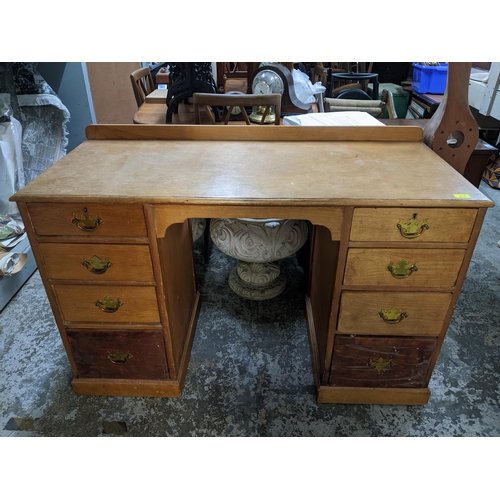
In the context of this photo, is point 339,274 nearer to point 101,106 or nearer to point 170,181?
point 170,181

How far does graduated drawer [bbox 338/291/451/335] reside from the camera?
1238 millimetres

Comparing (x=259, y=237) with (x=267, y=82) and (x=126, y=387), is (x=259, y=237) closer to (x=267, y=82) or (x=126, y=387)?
(x=126, y=387)

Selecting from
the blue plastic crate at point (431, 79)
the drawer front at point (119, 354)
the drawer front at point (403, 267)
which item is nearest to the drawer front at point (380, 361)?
the drawer front at point (403, 267)

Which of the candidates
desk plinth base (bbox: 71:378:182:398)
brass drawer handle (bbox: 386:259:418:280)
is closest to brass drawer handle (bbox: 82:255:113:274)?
desk plinth base (bbox: 71:378:182:398)

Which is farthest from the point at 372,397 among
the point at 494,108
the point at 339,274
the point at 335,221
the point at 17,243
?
the point at 494,108

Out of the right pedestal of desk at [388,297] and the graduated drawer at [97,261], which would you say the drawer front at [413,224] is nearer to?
the right pedestal of desk at [388,297]

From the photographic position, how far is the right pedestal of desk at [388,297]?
1.12 m

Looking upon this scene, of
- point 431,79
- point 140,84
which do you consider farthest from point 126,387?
point 431,79

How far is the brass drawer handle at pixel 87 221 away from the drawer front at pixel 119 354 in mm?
411

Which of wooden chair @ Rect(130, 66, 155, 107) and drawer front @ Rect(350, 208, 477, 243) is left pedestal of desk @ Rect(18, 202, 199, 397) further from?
wooden chair @ Rect(130, 66, 155, 107)

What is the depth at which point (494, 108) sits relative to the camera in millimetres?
3377

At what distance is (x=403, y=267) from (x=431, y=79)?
147 inches

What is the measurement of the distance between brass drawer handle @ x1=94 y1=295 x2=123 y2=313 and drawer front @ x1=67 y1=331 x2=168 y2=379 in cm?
10
